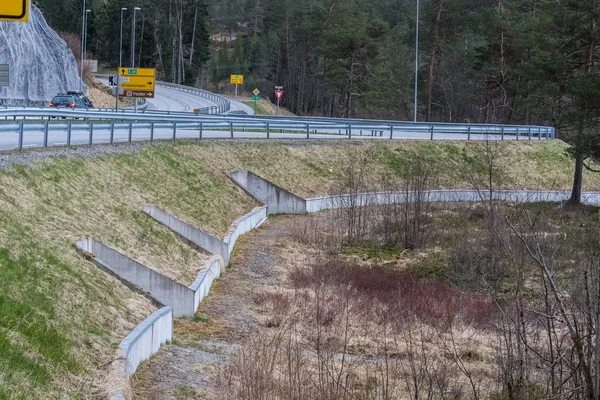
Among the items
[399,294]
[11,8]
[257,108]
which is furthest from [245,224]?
[257,108]

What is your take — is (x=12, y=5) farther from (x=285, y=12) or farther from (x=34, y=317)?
(x=285, y=12)

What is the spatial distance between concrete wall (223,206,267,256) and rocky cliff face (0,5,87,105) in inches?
1123

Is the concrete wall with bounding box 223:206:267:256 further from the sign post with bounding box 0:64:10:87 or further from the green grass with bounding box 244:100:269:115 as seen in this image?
the green grass with bounding box 244:100:269:115

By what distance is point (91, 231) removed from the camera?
16.6 meters

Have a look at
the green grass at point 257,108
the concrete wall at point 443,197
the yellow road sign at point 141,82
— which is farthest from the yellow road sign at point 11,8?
the green grass at point 257,108

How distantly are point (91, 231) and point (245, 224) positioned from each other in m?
10.9

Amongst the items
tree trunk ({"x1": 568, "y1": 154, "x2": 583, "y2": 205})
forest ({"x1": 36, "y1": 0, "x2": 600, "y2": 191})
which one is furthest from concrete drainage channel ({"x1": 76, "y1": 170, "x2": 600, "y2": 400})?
forest ({"x1": 36, "y1": 0, "x2": 600, "y2": 191})

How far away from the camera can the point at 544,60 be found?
37312 millimetres

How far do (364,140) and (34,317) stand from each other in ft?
109

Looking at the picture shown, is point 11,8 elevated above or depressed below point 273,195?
above

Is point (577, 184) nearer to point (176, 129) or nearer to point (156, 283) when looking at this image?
point (176, 129)

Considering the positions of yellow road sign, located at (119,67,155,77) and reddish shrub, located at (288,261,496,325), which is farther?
yellow road sign, located at (119,67,155,77)

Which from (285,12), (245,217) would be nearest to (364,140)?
(245,217)

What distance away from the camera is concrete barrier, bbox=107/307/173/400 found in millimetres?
10453
